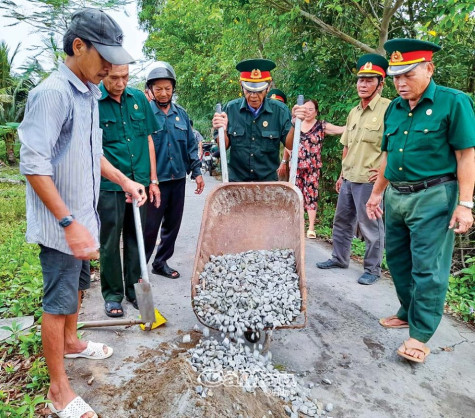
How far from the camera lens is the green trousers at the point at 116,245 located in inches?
112

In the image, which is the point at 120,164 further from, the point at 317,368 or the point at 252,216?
the point at 317,368

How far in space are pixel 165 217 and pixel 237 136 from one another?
1.09 meters

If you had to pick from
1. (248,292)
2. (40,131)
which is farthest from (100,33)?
(248,292)

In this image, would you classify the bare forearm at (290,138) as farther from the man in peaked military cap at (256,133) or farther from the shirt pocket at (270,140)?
the shirt pocket at (270,140)

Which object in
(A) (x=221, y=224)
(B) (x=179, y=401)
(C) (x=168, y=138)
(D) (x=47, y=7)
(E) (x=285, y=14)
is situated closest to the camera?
(B) (x=179, y=401)

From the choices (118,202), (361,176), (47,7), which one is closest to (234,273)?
(118,202)

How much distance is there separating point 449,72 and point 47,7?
648cm

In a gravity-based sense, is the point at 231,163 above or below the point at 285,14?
below

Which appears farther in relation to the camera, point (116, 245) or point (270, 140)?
point (270, 140)

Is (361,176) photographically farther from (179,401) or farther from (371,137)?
(179,401)

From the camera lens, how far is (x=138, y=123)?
2.98 m

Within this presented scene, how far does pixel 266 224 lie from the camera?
3.17 meters

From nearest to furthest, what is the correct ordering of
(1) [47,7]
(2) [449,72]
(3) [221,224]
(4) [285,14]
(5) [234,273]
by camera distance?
(5) [234,273] → (3) [221,224] → (2) [449,72] → (4) [285,14] → (1) [47,7]

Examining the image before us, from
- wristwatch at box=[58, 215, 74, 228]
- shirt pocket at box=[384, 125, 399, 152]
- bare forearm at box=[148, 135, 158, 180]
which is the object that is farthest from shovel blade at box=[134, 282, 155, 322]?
shirt pocket at box=[384, 125, 399, 152]
